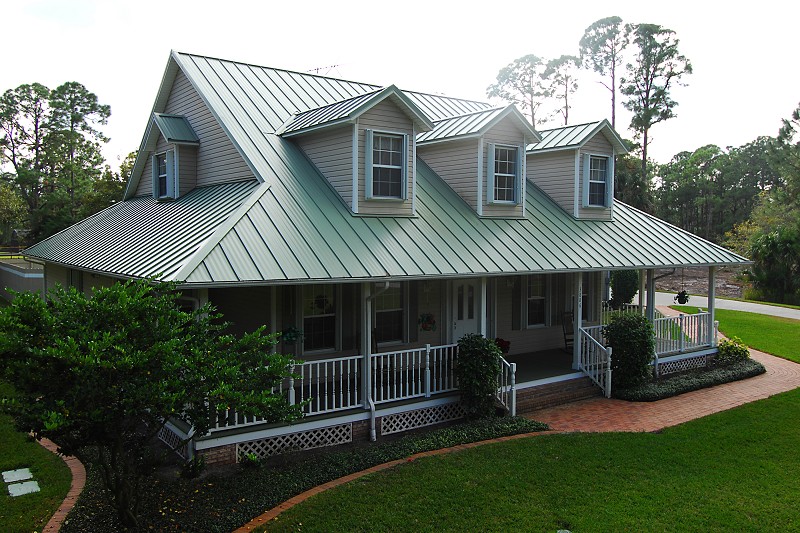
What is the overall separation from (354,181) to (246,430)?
201 inches

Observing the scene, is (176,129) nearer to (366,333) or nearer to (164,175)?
(164,175)

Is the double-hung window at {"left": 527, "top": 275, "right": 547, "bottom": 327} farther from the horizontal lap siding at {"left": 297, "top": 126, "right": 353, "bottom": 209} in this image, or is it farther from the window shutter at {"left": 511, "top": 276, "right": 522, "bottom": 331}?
the horizontal lap siding at {"left": 297, "top": 126, "right": 353, "bottom": 209}

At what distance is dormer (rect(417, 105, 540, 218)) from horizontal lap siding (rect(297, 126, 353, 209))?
3.00 m

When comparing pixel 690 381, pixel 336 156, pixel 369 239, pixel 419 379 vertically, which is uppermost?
pixel 336 156

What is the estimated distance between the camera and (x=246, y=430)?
9.54 metres

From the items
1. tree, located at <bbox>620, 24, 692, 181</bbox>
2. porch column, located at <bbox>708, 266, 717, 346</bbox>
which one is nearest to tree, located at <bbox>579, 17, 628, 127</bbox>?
tree, located at <bbox>620, 24, 692, 181</bbox>

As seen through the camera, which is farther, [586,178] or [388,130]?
[586,178]

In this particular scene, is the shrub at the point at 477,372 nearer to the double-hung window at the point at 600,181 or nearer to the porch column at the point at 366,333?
the porch column at the point at 366,333

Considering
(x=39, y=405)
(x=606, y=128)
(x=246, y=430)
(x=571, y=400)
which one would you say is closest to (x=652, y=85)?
(x=606, y=128)

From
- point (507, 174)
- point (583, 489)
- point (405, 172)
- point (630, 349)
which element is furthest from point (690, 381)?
point (405, 172)

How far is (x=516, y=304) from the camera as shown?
1578 cm

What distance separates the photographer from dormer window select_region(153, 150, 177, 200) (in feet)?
48.9

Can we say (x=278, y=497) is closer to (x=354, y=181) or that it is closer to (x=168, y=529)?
(x=168, y=529)

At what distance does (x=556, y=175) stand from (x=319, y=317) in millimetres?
8073
